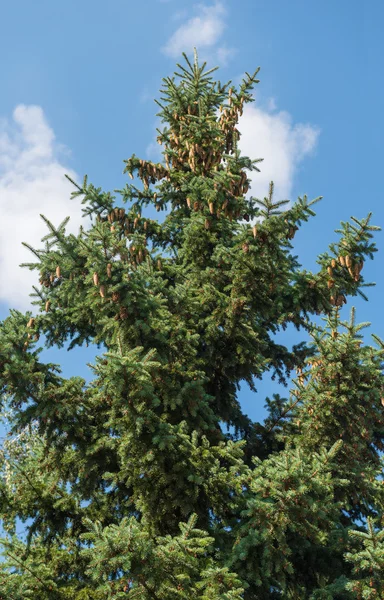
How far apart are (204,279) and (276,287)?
4.90 ft

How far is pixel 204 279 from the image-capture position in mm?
10594

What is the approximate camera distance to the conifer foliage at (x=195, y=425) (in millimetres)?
7039

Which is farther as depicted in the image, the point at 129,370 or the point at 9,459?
the point at 9,459

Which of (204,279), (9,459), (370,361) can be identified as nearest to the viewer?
(370,361)

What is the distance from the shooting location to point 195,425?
8.91 m

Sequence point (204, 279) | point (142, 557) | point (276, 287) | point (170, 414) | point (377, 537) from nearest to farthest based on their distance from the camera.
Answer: point (142, 557) → point (377, 537) → point (170, 414) → point (276, 287) → point (204, 279)

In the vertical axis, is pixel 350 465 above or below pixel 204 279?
below

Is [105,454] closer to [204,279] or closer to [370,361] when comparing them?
[204,279]

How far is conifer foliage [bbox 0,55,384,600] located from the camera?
7.04 m

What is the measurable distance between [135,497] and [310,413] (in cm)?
295

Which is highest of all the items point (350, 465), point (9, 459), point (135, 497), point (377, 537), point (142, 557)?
point (9, 459)

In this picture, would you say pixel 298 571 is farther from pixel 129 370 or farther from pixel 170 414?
pixel 129 370

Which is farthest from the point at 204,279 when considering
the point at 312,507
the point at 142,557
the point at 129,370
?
the point at 142,557

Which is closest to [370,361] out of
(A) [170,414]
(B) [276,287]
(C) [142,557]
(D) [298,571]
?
(B) [276,287]
